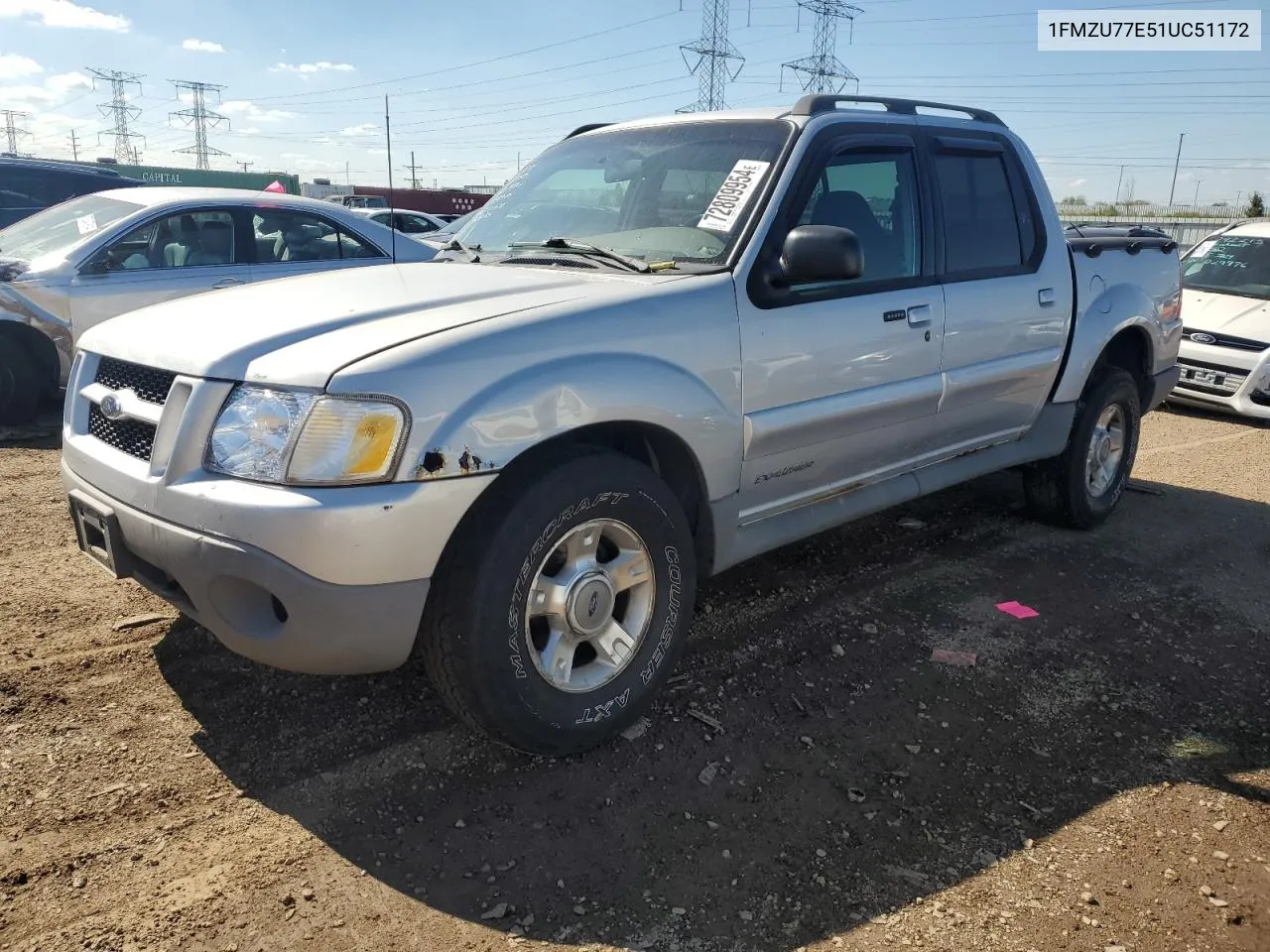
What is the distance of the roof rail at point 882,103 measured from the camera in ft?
11.8

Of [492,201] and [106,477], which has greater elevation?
[492,201]

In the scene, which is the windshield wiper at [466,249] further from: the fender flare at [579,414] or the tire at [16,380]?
the tire at [16,380]

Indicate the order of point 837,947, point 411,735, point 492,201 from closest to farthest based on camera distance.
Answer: point 837,947, point 411,735, point 492,201

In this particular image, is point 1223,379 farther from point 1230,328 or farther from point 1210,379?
point 1230,328

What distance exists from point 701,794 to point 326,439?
143cm

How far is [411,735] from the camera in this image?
9.64ft

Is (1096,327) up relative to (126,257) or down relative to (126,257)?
down

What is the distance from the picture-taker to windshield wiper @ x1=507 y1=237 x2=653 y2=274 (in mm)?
3209

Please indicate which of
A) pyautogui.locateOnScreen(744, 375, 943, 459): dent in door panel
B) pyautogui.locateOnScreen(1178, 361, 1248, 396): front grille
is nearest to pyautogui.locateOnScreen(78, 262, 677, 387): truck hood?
pyautogui.locateOnScreen(744, 375, 943, 459): dent in door panel

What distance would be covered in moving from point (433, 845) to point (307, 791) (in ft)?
1.46

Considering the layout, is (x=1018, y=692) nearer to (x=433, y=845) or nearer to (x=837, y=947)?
(x=837, y=947)

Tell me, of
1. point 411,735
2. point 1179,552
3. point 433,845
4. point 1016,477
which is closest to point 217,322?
point 411,735

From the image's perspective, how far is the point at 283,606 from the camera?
2412 mm

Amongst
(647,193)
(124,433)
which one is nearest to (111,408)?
(124,433)
